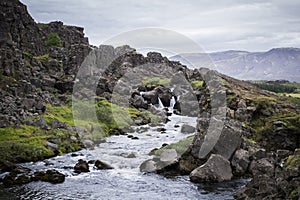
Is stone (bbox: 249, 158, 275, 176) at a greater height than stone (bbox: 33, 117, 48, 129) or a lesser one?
lesser

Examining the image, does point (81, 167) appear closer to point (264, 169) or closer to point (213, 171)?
point (213, 171)

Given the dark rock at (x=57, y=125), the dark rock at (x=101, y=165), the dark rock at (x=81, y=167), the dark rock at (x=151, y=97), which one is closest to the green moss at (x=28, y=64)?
the dark rock at (x=57, y=125)

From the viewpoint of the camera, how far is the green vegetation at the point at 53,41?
494 ft

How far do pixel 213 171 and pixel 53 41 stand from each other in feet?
394

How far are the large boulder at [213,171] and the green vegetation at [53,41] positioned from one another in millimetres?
117112

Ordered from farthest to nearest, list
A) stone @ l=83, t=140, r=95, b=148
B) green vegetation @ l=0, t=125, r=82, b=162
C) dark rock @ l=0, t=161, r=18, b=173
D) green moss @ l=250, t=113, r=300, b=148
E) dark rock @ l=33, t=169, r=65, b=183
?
stone @ l=83, t=140, r=95, b=148
green moss @ l=250, t=113, r=300, b=148
green vegetation @ l=0, t=125, r=82, b=162
dark rock @ l=0, t=161, r=18, b=173
dark rock @ l=33, t=169, r=65, b=183

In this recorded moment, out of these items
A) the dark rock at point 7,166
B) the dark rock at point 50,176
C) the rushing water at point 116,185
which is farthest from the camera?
the dark rock at point 7,166

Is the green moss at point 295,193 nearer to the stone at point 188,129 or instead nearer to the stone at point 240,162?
the stone at point 240,162

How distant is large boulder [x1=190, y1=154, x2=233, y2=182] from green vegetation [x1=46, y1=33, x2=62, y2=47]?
11711cm

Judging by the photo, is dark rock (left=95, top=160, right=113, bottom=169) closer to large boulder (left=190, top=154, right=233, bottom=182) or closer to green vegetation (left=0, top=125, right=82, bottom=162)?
green vegetation (left=0, top=125, right=82, bottom=162)

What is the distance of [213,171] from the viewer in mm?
48406

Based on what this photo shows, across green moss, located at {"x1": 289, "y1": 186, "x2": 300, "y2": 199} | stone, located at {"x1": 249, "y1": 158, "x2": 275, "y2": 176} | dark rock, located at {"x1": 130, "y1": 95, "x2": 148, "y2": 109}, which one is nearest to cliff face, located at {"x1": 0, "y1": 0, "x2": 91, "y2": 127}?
dark rock, located at {"x1": 130, "y1": 95, "x2": 148, "y2": 109}

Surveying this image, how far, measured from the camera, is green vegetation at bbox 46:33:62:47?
151 m

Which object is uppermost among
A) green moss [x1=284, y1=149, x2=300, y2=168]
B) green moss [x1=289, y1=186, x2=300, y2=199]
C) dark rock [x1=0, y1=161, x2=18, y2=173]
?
green moss [x1=284, y1=149, x2=300, y2=168]
